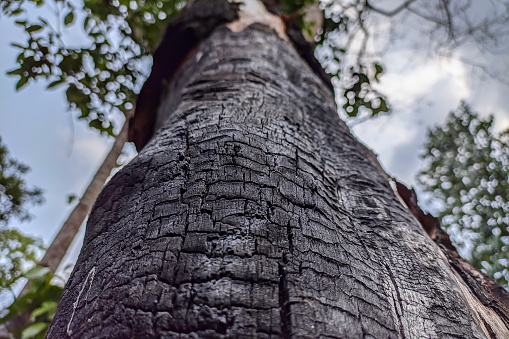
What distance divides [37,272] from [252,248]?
1852 mm

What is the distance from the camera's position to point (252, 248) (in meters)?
0.55

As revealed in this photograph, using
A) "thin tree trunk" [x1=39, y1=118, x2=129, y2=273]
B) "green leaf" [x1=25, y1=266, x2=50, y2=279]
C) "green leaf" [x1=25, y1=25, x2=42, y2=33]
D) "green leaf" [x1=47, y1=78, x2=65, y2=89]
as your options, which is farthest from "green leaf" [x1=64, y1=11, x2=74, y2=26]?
"green leaf" [x1=25, y1=266, x2=50, y2=279]

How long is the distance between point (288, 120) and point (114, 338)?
27.0 inches

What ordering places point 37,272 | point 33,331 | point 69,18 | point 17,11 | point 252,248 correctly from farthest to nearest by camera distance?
point 69,18
point 17,11
point 37,272
point 33,331
point 252,248

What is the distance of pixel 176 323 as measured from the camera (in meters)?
0.45

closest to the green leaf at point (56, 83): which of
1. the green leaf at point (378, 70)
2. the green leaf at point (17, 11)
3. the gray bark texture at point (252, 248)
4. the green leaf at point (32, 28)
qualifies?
the green leaf at point (32, 28)

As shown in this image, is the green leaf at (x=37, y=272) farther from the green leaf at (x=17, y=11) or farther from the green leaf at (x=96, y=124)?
the green leaf at (x=17, y=11)

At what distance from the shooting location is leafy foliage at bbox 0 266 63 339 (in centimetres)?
186

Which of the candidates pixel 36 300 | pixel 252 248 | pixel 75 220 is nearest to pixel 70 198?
pixel 75 220

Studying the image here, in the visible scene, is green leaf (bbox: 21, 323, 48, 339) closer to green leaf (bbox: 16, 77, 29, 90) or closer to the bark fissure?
green leaf (bbox: 16, 77, 29, 90)

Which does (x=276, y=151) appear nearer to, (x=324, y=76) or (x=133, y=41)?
(x=324, y=76)

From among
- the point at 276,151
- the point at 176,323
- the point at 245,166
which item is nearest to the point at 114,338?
the point at 176,323

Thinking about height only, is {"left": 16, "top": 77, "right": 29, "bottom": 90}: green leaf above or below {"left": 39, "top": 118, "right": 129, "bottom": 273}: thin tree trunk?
above

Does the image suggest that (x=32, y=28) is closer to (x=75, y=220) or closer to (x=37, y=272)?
(x=75, y=220)
